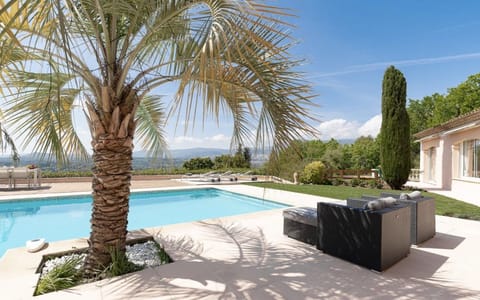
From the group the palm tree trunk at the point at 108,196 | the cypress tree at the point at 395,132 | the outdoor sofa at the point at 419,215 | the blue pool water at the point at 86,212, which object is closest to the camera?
the palm tree trunk at the point at 108,196

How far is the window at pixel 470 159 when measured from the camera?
45.4 feet

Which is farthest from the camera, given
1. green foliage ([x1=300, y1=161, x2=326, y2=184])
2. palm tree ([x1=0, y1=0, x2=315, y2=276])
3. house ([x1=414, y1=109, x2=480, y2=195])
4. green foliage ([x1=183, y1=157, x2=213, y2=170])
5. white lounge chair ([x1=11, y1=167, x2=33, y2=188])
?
green foliage ([x1=183, y1=157, x2=213, y2=170])

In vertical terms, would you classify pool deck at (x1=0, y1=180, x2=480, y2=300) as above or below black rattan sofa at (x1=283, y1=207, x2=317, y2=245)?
below

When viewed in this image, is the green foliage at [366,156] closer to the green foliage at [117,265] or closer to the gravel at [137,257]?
the gravel at [137,257]

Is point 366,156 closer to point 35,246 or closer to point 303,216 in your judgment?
point 303,216

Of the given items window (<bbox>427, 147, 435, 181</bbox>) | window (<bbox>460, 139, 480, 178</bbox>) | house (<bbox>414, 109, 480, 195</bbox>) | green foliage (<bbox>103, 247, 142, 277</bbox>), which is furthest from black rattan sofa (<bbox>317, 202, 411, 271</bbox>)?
window (<bbox>427, 147, 435, 181</bbox>)

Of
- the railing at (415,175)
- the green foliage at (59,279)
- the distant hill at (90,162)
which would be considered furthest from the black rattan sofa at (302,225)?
the railing at (415,175)

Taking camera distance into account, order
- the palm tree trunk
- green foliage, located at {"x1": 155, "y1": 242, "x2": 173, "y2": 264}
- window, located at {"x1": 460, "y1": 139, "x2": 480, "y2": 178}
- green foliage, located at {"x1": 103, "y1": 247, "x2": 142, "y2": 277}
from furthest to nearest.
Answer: window, located at {"x1": 460, "y1": 139, "x2": 480, "y2": 178}, green foliage, located at {"x1": 155, "y1": 242, "x2": 173, "y2": 264}, green foliage, located at {"x1": 103, "y1": 247, "x2": 142, "y2": 277}, the palm tree trunk

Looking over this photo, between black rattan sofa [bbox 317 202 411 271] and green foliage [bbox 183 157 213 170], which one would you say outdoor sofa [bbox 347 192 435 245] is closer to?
black rattan sofa [bbox 317 202 411 271]

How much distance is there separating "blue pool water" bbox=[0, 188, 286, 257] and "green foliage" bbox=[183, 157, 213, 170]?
10697 millimetres

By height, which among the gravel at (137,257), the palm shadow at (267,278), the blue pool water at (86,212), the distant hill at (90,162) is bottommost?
the blue pool water at (86,212)

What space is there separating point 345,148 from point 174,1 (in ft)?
163

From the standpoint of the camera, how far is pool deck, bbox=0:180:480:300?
11.3 ft

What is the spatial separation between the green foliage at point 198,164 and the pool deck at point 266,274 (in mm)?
20894
